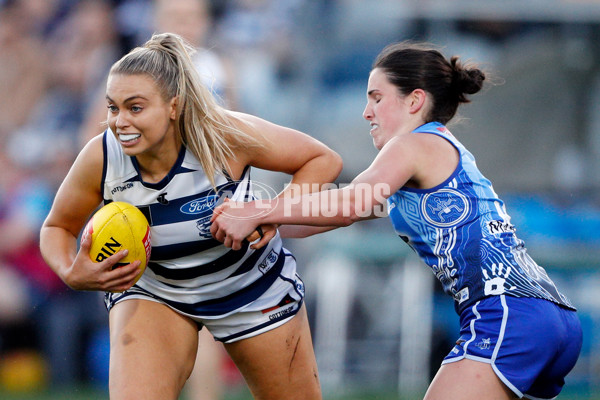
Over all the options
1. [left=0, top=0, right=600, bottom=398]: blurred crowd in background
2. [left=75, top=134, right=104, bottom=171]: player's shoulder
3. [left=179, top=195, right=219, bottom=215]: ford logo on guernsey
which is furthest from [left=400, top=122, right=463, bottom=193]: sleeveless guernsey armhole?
[left=0, top=0, right=600, bottom=398]: blurred crowd in background

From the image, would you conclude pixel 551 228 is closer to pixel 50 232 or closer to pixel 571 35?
pixel 571 35

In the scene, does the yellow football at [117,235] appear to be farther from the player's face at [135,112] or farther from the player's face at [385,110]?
the player's face at [385,110]

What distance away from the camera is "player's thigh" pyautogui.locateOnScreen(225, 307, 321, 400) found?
407cm

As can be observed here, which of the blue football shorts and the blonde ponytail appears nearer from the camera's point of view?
the blue football shorts

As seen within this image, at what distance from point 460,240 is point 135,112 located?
153 cm

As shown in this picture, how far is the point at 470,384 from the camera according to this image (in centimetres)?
356

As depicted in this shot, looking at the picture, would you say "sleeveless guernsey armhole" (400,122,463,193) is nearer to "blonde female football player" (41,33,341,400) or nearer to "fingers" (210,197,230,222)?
"blonde female football player" (41,33,341,400)

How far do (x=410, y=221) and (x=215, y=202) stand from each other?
→ 2.93 ft

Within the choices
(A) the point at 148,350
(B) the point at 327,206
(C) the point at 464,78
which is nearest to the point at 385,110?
(C) the point at 464,78

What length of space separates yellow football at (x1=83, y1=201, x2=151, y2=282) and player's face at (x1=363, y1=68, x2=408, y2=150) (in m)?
1.20

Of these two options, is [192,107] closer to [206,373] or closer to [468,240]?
[468,240]

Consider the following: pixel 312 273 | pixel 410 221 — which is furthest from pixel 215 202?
pixel 312 273

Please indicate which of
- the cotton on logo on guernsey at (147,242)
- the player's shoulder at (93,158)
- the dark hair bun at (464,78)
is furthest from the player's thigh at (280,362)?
the dark hair bun at (464,78)

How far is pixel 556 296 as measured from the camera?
3787 millimetres
